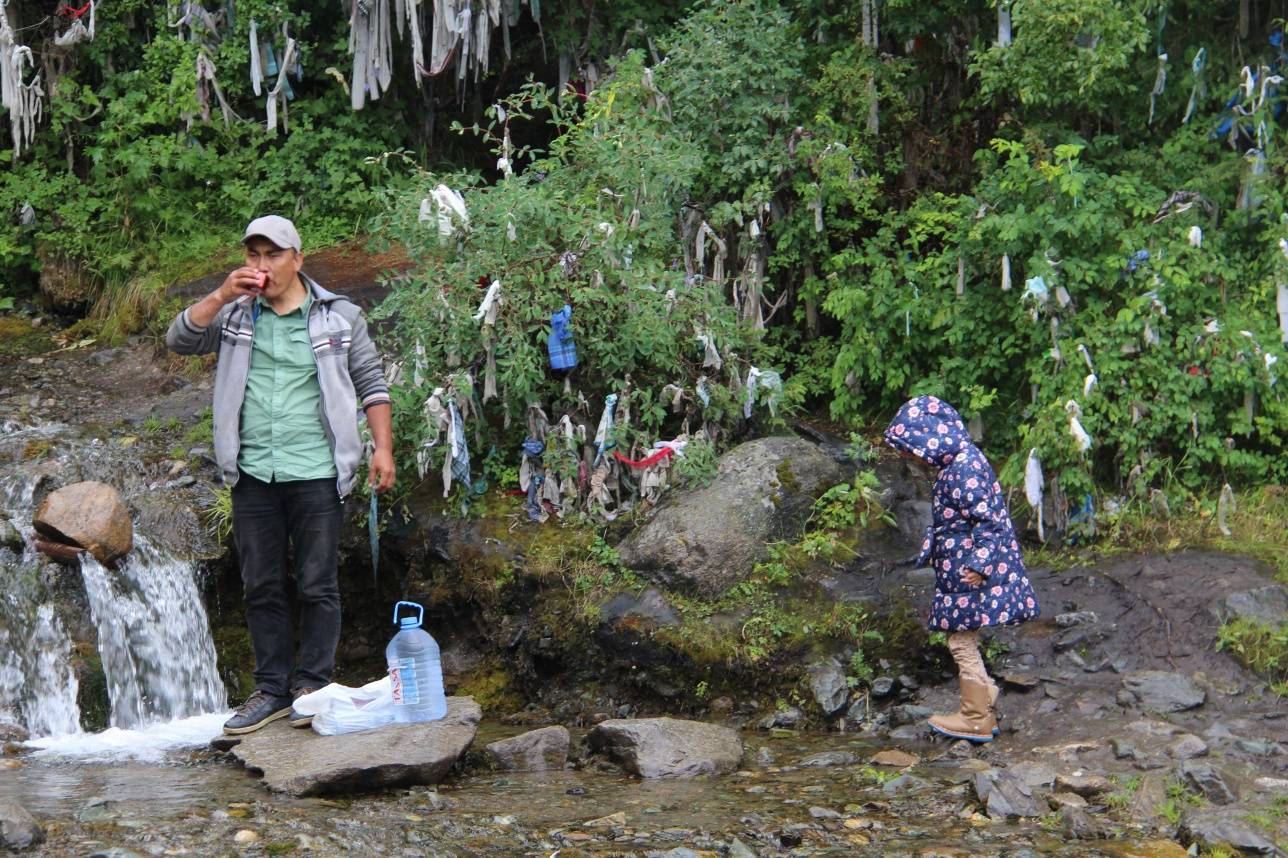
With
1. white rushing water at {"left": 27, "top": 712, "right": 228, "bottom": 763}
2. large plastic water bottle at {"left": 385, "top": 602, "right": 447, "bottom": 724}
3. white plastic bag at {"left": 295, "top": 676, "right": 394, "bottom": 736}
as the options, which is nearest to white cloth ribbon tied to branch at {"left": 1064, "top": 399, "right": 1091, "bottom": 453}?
large plastic water bottle at {"left": 385, "top": 602, "right": 447, "bottom": 724}

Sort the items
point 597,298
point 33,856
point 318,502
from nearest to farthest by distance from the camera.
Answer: point 33,856, point 318,502, point 597,298

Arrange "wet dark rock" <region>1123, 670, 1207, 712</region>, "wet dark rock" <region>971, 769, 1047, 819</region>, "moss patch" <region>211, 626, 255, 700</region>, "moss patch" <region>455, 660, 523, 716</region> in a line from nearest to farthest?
"wet dark rock" <region>971, 769, 1047, 819</region>
"wet dark rock" <region>1123, 670, 1207, 712</region>
"moss patch" <region>455, 660, 523, 716</region>
"moss patch" <region>211, 626, 255, 700</region>

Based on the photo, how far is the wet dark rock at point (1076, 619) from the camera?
6.79m

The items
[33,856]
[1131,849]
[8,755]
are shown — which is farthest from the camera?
[8,755]

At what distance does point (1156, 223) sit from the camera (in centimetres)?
790

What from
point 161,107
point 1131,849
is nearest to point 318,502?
point 1131,849

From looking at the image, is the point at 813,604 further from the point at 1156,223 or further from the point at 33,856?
the point at 33,856

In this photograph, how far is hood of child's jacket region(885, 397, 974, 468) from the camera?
19.5ft

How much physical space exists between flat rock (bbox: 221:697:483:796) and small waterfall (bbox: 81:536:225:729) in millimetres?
1490

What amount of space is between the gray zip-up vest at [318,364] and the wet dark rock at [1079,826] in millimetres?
3073

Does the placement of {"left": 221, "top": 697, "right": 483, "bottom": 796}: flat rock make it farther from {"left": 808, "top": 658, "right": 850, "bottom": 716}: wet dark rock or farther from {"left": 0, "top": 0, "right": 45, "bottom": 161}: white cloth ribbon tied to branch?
{"left": 0, "top": 0, "right": 45, "bottom": 161}: white cloth ribbon tied to branch

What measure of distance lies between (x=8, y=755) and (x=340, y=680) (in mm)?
1844

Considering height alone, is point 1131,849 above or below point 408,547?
below

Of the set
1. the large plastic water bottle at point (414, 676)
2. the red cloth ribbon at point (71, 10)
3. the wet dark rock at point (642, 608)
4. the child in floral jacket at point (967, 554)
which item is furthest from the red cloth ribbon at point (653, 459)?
the red cloth ribbon at point (71, 10)
